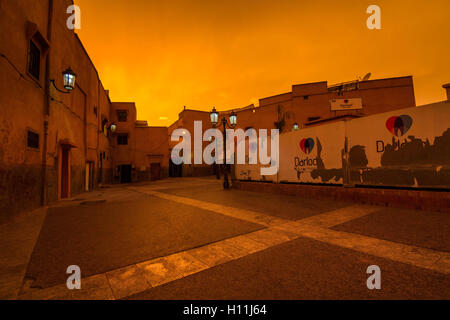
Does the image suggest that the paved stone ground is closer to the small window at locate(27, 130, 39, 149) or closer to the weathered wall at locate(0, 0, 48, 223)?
the weathered wall at locate(0, 0, 48, 223)

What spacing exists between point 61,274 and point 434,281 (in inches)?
181

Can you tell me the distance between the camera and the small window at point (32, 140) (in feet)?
21.8

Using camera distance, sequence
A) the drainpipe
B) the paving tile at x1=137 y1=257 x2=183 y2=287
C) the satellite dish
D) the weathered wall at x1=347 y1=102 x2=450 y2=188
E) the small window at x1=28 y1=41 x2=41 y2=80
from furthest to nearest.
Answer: the satellite dish
the drainpipe
the small window at x1=28 y1=41 x2=41 y2=80
the weathered wall at x1=347 y1=102 x2=450 y2=188
the paving tile at x1=137 y1=257 x2=183 y2=287

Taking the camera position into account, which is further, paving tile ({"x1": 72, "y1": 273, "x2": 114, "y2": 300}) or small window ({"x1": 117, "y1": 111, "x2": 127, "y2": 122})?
small window ({"x1": 117, "y1": 111, "x2": 127, "y2": 122})

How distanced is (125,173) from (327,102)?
27.5 metres

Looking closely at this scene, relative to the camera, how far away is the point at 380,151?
6590 mm

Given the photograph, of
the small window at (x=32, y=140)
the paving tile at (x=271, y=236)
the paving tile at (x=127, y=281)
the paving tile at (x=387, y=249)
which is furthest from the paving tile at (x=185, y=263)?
the small window at (x=32, y=140)

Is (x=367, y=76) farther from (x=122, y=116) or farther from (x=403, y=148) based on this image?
(x=122, y=116)

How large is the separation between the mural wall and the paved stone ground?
4.30 ft

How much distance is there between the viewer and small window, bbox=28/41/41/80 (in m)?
7.10

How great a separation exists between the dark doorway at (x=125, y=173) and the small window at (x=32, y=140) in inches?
757

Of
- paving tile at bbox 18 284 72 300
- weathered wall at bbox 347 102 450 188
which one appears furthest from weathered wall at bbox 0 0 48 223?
weathered wall at bbox 347 102 450 188

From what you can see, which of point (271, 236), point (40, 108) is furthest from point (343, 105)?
point (40, 108)

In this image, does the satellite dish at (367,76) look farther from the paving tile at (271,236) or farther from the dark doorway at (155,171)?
the paving tile at (271,236)
